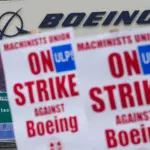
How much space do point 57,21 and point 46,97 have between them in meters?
9.69

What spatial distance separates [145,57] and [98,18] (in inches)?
379

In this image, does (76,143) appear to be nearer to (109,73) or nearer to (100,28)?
(109,73)

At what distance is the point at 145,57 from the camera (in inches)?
179

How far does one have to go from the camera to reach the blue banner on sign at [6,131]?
9.55 meters

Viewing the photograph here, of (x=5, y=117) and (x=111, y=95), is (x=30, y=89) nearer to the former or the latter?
(x=111, y=95)

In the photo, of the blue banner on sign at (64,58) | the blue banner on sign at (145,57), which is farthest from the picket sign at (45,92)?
the blue banner on sign at (145,57)

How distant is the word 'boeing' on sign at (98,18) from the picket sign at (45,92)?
31.2 feet

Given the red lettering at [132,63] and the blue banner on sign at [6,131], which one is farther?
the blue banner on sign at [6,131]

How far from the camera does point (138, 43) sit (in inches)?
178

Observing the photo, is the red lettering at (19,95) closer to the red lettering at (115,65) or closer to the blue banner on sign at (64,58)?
the blue banner on sign at (64,58)

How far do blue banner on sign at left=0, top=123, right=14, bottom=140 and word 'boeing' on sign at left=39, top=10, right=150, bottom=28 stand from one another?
449cm

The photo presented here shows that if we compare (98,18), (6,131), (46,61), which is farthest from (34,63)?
(98,18)

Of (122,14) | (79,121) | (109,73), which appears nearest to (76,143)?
(79,121)

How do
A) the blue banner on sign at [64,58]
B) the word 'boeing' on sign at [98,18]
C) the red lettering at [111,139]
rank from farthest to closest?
the word 'boeing' on sign at [98,18], the blue banner on sign at [64,58], the red lettering at [111,139]
